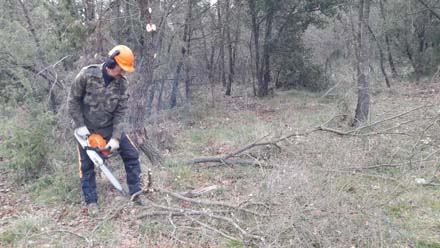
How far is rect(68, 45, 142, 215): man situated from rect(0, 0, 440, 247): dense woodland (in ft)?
1.26

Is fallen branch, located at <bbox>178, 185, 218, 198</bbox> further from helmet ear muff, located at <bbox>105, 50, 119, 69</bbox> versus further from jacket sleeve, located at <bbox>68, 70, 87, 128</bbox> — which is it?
helmet ear muff, located at <bbox>105, 50, 119, 69</bbox>

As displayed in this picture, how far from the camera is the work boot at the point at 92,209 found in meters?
4.38

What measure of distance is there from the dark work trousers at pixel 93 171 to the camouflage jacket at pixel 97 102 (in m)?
0.21

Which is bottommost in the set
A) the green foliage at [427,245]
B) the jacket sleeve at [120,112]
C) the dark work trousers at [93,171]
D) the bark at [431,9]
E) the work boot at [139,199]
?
the green foliage at [427,245]

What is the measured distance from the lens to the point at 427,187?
483 cm

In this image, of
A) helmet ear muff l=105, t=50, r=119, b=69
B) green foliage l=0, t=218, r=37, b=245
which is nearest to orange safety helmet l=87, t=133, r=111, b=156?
helmet ear muff l=105, t=50, r=119, b=69

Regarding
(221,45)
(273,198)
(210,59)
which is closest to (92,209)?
(273,198)

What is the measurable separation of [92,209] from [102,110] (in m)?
1.03

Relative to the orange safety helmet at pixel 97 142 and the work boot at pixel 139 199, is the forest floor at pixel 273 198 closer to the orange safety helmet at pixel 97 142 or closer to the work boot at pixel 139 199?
the work boot at pixel 139 199

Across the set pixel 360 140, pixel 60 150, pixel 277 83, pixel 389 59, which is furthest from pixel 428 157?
pixel 389 59

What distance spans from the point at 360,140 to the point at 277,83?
918cm

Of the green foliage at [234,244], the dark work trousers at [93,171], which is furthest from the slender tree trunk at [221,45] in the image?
the green foliage at [234,244]

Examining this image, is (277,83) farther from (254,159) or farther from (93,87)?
(93,87)

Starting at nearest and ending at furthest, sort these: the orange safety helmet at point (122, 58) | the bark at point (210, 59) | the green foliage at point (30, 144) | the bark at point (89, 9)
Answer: the orange safety helmet at point (122, 58) → the green foliage at point (30, 144) → the bark at point (89, 9) → the bark at point (210, 59)
